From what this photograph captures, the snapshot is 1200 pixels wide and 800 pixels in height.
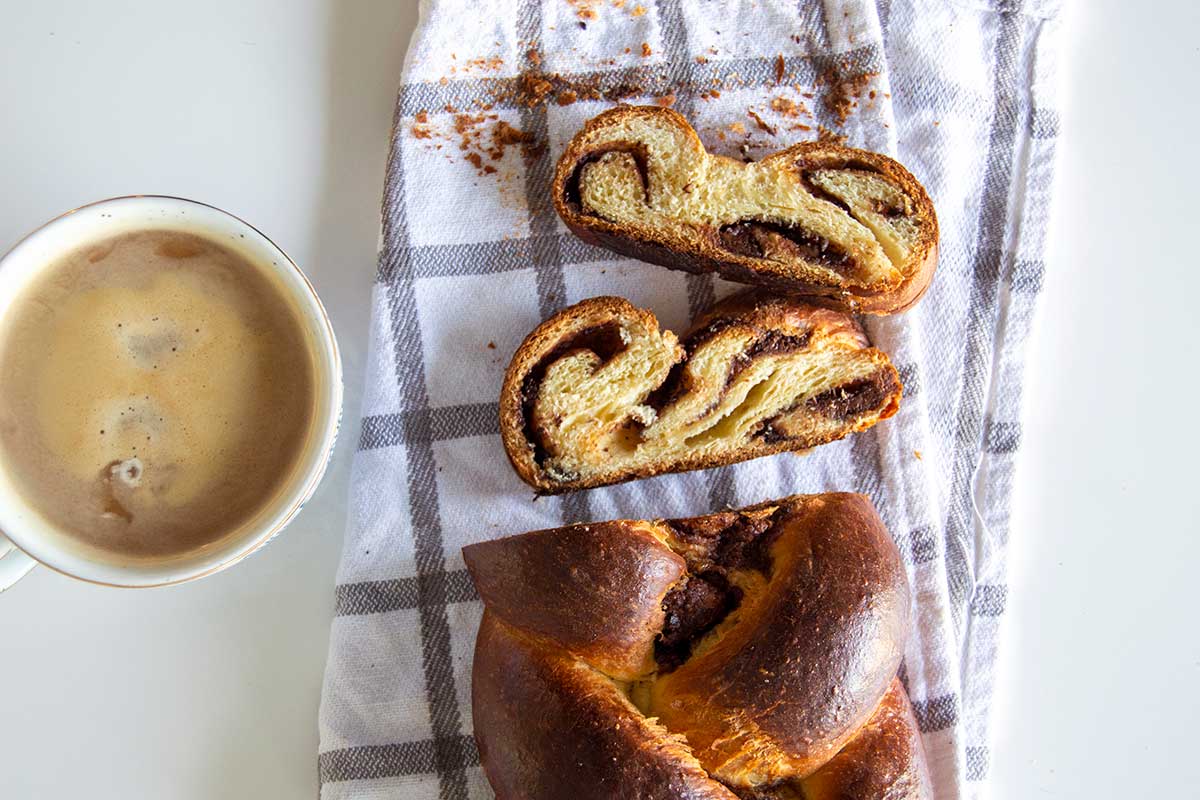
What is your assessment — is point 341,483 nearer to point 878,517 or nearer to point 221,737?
point 221,737

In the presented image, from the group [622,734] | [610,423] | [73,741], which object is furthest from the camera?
[73,741]

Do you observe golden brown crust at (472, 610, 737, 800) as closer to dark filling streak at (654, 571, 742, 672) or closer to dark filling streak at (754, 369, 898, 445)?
dark filling streak at (654, 571, 742, 672)

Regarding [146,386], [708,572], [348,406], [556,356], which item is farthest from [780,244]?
[146,386]

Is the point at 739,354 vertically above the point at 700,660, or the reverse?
the point at 739,354

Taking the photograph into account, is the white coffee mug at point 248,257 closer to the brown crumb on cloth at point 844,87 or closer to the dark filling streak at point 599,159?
the dark filling streak at point 599,159

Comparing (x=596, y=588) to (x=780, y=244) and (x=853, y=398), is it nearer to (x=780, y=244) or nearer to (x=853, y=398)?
(x=853, y=398)

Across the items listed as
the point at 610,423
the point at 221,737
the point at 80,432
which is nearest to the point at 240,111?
the point at 80,432

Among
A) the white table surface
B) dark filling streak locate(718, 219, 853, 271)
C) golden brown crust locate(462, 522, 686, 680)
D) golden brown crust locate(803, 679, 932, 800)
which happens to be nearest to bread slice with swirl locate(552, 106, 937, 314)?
dark filling streak locate(718, 219, 853, 271)
